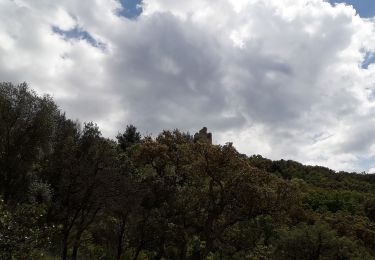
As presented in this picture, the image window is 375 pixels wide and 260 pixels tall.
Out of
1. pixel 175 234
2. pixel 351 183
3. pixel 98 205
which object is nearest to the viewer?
pixel 98 205

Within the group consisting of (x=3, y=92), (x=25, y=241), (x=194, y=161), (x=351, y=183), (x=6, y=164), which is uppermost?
(x=351, y=183)

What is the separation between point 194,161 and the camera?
3616 cm

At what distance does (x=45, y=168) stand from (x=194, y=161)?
12763 mm

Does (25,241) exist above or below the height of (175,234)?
below

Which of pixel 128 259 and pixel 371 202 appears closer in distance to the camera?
pixel 128 259

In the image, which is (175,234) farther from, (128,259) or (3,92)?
(3,92)

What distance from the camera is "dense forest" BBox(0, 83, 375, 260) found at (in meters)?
32.2

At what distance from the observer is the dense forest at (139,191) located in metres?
32.2

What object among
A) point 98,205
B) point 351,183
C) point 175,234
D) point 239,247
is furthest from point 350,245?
point 351,183

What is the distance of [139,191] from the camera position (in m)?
33.7

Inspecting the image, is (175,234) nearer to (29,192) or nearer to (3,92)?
(29,192)

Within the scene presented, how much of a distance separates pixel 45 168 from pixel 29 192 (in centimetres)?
647

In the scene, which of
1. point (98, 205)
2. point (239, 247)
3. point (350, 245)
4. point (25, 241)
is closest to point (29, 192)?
point (98, 205)

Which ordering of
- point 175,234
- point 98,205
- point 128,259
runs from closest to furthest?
point 98,205, point 175,234, point 128,259
